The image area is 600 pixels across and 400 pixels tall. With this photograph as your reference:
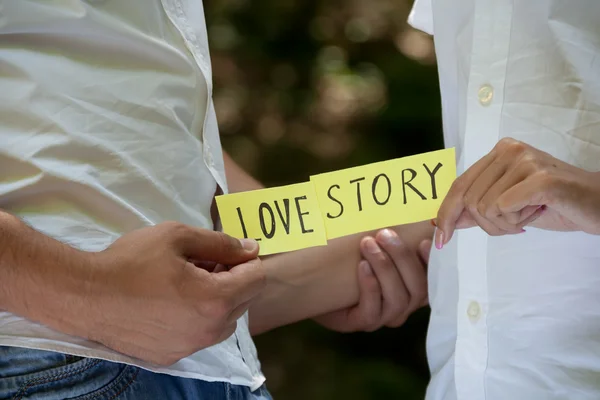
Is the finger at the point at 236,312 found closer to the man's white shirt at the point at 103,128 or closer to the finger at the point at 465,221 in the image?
the man's white shirt at the point at 103,128

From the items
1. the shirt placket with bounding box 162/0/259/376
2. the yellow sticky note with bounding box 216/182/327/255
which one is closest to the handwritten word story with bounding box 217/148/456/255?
the yellow sticky note with bounding box 216/182/327/255

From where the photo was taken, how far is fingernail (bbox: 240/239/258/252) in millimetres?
770

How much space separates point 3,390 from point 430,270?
0.57 m

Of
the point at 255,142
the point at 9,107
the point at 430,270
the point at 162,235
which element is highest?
the point at 9,107

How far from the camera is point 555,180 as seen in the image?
672 mm

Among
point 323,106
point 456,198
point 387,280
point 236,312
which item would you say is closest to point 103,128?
point 236,312

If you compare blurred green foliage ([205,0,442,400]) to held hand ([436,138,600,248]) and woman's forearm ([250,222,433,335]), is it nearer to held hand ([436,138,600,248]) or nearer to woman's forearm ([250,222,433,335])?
woman's forearm ([250,222,433,335])

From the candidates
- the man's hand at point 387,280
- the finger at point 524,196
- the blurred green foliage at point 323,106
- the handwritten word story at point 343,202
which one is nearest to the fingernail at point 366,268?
the man's hand at point 387,280

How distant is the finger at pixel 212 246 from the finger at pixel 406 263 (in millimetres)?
330

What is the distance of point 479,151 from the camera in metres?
0.86

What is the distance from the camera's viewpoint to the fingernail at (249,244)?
2.53ft

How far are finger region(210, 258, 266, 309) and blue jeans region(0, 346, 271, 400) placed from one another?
14 centimetres

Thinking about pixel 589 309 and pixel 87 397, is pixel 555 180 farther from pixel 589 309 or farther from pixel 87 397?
pixel 87 397

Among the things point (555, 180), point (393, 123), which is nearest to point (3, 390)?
point (555, 180)
